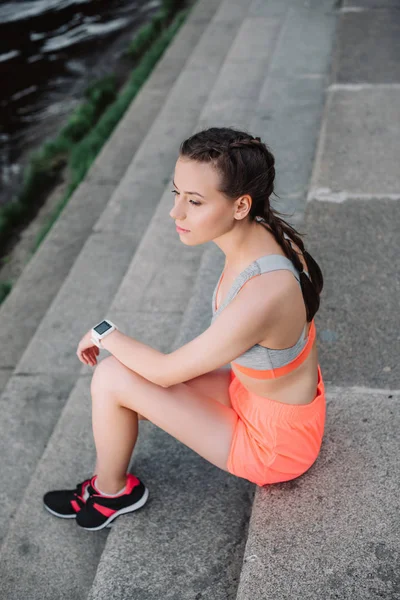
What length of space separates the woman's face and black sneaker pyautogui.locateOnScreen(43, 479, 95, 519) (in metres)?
1.20

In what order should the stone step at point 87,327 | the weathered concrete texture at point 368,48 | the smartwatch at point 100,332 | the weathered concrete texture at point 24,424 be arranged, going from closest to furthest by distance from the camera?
the smartwatch at point 100,332
the stone step at point 87,327
the weathered concrete texture at point 24,424
the weathered concrete texture at point 368,48

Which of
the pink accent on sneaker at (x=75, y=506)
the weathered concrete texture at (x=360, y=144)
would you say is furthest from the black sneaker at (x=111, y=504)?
the weathered concrete texture at (x=360, y=144)

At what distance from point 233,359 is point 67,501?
3.67ft

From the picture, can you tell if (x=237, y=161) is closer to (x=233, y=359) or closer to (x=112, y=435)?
Result: (x=233, y=359)

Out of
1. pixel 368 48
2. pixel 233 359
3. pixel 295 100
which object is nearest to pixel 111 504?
pixel 233 359

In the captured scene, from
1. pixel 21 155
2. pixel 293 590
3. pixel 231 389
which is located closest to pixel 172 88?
pixel 21 155

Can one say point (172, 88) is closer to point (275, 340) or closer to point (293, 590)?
point (275, 340)

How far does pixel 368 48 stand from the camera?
552cm

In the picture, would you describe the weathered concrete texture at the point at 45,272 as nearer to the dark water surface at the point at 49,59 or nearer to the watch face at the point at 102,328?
the dark water surface at the point at 49,59

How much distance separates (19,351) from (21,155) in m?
3.64

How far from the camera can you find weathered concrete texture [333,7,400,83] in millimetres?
5133

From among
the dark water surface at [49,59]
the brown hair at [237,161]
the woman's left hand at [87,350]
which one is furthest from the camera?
the dark water surface at [49,59]

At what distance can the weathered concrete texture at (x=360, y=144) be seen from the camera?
13.0 ft

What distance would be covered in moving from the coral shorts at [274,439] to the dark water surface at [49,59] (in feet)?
16.3
